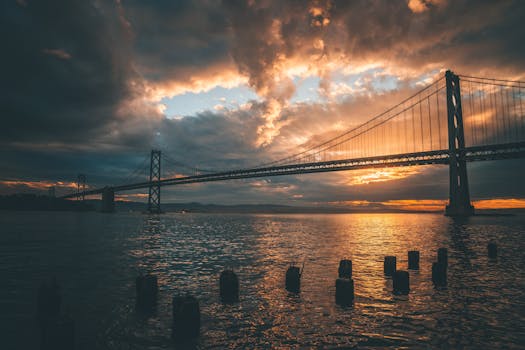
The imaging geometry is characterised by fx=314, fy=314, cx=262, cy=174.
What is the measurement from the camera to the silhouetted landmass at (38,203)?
450ft

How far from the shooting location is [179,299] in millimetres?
6637

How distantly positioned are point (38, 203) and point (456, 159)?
158 meters

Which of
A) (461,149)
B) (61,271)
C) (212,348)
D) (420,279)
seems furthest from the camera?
(461,149)

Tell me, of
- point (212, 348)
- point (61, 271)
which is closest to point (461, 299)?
point (212, 348)

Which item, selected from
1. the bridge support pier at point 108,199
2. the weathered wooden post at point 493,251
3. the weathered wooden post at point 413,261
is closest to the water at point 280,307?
the weathered wooden post at point 413,261

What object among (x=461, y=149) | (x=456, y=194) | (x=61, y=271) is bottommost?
(x=61, y=271)

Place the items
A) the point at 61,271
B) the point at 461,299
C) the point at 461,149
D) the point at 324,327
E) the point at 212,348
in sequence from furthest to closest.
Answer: the point at 461,149 < the point at 61,271 < the point at 461,299 < the point at 324,327 < the point at 212,348

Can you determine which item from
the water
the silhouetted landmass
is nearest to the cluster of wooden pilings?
the water

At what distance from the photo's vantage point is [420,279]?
12.3 metres

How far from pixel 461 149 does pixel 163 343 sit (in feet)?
223

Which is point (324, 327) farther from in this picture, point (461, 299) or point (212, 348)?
point (461, 299)

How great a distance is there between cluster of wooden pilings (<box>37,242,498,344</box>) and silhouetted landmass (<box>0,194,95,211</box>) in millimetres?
151514

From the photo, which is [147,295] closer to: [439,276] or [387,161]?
[439,276]

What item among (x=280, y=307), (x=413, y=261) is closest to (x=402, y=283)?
(x=280, y=307)
